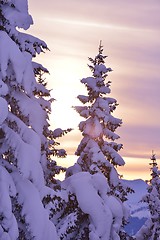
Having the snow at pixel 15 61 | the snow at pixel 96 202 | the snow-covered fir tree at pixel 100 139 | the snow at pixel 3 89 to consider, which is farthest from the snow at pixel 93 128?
the snow at pixel 3 89

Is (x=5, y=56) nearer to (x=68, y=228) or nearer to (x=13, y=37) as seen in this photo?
(x=13, y=37)

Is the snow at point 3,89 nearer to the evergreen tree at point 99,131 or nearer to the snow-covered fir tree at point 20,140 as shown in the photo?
the snow-covered fir tree at point 20,140

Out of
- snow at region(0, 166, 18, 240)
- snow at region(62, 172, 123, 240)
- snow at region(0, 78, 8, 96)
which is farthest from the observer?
snow at region(62, 172, 123, 240)

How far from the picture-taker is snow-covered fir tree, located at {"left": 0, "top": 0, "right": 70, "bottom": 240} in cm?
1338

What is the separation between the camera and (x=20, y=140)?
13.7 metres

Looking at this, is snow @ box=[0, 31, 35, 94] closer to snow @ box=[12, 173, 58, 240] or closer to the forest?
the forest

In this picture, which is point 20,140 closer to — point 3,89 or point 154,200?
point 3,89

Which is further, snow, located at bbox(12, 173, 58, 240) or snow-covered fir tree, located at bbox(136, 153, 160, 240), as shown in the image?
snow-covered fir tree, located at bbox(136, 153, 160, 240)

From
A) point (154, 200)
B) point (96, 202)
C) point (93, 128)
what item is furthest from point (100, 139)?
point (154, 200)

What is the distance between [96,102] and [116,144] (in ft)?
8.74

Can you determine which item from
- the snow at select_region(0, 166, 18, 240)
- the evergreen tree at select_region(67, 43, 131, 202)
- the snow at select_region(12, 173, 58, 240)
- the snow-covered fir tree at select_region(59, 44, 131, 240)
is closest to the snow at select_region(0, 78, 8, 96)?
the snow at select_region(0, 166, 18, 240)

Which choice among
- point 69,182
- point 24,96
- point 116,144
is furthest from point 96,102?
point 24,96

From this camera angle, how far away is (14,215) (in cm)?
1435

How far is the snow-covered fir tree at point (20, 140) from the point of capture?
43.9 ft
